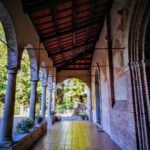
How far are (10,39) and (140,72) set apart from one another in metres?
3.28

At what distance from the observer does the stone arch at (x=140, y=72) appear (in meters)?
4.27

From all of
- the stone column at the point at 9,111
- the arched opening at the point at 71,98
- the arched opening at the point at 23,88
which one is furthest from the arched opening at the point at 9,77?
the arched opening at the point at 71,98

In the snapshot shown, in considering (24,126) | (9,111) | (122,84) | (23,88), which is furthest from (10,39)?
(23,88)

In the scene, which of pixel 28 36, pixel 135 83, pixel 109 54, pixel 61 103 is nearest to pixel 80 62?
pixel 61 103

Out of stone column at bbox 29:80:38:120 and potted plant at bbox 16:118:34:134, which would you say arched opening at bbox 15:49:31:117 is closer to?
stone column at bbox 29:80:38:120

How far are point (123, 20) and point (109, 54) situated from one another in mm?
2258

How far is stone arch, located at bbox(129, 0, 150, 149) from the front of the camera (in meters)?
4.27

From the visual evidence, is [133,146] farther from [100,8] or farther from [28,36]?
[100,8]

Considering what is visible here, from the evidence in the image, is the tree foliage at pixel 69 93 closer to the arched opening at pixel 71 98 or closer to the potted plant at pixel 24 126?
the arched opening at pixel 71 98

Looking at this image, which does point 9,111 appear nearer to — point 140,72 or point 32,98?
point 32,98

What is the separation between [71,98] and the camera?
20688 millimetres

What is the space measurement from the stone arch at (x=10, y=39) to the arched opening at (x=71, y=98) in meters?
15.2

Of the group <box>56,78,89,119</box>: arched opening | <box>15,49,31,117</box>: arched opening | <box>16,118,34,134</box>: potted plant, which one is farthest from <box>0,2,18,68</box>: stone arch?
<box>56,78,89,119</box>: arched opening

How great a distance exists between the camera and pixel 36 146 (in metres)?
6.09
